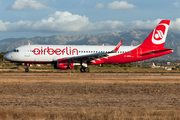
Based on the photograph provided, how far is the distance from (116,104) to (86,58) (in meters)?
25.0

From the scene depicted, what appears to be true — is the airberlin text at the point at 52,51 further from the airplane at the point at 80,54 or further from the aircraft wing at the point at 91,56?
the aircraft wing at the point at 91,56

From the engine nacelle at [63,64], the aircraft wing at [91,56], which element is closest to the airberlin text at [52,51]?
the aircraft wing at [91,56]

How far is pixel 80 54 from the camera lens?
132 feet

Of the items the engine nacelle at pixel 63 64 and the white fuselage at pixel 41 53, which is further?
the white fuselage at pixel 41 53

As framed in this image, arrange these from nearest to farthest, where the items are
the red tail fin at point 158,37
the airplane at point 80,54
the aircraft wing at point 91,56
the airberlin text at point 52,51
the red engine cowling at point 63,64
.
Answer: the red engine cowling at point 63,64
the aircraft wing at point 91,56
the airplane at point 80,54
the airberlin text at point 52,51
the red tail fin at point 158,37

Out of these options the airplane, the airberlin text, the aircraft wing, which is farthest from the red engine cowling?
the airberlin text

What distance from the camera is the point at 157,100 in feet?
50.8

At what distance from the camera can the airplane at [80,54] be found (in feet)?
127

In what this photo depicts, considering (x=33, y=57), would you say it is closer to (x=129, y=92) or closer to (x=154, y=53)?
(x=154, y=53)

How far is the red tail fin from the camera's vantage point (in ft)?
141

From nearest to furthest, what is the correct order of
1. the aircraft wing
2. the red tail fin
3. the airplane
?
1. the aircraft wing
2. the airplane
3. the red tail fin

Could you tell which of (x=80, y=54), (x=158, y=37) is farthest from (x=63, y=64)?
(x=158, y=37)

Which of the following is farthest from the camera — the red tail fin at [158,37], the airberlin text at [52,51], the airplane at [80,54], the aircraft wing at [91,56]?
the red tail fin at [158,37]

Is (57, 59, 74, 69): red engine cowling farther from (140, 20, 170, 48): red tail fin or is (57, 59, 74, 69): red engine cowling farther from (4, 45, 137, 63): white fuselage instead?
(140, 20, 170, 48): red tail fin
